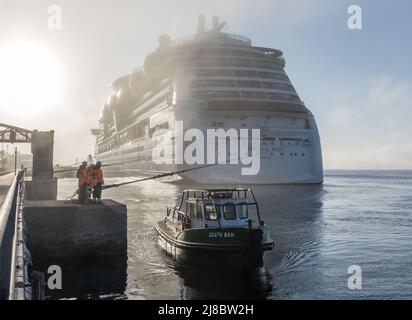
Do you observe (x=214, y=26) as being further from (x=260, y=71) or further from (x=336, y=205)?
(x=336, y=205)

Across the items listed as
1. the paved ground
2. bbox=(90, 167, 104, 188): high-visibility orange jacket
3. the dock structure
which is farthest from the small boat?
the paved ground

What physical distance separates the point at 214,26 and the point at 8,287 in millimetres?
80069

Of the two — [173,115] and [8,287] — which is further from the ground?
[173,115]

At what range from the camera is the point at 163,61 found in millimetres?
78688

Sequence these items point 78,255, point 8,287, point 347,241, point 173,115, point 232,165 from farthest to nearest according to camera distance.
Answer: point 173,115, point 232,165, point 347,241, point 78,255, point 8,287

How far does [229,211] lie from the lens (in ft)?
56.6

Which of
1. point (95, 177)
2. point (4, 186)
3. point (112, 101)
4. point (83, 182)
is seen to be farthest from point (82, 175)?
point (112, 101)

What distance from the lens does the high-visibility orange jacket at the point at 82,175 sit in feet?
57.5

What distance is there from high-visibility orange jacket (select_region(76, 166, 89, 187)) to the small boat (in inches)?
171

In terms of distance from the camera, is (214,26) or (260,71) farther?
(214,26)

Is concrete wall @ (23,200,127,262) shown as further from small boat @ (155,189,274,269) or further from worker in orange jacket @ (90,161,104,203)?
small boat @ (155,189,274,269)

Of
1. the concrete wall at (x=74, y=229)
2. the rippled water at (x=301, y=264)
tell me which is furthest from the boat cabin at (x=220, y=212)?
the concrete wall at (x=74, y=229)
